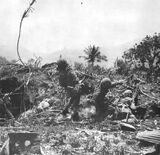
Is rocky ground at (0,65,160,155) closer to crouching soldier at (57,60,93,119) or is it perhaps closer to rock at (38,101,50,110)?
rock at (38,101,50,110)

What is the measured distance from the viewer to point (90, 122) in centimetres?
799

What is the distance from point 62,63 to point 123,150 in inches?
149

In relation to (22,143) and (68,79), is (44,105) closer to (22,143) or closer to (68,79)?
(68,79)

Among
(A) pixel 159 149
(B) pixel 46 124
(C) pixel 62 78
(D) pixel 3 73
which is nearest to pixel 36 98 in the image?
(D) pixel 3 73

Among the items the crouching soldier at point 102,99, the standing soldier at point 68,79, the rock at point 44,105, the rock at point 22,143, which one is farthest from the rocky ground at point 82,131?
the standing soldier at point 68,79

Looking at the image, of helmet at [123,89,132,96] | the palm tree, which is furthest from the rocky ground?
the palm tree

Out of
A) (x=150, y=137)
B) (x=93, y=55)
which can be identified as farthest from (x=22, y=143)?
(x=93, y=55)

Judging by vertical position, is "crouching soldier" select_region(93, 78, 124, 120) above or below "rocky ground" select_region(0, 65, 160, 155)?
above

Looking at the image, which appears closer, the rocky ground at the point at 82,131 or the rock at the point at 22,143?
the rock at the point at 22,143

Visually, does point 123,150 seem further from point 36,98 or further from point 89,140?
point 36,98

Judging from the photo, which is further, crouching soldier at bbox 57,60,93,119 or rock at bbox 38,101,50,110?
rock at bbox 38,101,50,110

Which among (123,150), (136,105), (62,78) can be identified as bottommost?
(123,150)

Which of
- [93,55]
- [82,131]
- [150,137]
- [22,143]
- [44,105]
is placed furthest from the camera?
[93,55]

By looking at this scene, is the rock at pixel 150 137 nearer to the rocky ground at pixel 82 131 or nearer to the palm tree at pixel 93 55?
the rocky ground at pixel 82 131
